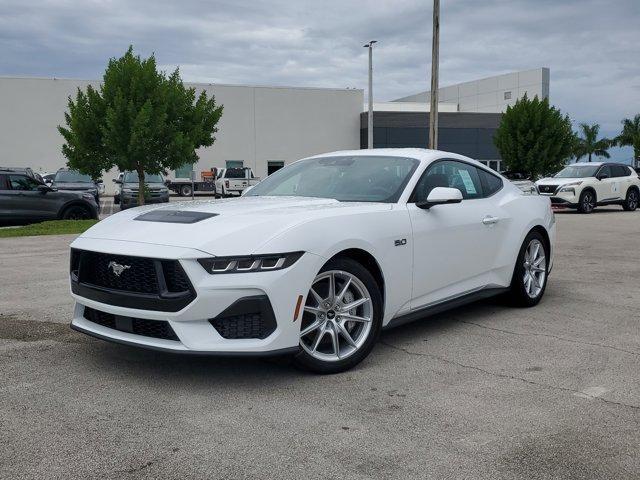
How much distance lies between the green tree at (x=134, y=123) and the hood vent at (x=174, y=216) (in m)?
19.4

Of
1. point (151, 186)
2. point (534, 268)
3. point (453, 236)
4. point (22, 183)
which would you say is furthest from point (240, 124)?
point (453, 236)

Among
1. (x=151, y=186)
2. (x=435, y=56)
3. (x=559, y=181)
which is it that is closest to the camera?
(x=559, y=181)

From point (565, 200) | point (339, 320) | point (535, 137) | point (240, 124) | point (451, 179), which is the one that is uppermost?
point (240, 124)

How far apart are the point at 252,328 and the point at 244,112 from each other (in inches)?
1833

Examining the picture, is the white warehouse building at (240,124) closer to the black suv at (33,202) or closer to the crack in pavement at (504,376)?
the black suv at (33,202)

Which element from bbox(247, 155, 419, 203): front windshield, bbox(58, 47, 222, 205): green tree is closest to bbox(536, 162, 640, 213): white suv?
bbox(58, 47, 222, 205): green tree

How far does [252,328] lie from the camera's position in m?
3.89

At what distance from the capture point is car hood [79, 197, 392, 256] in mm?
3865

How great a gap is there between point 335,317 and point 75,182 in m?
22.3

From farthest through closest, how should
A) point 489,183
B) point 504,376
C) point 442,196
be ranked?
1. point 489,183
2. point 442,196
3. point 504,376

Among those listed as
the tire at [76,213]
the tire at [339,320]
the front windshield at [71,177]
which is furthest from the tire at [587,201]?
the tire at [339,320]

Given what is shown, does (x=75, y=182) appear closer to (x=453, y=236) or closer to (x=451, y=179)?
(x=451, y=179)

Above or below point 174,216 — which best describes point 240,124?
above

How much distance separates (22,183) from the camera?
16344 millimetres
